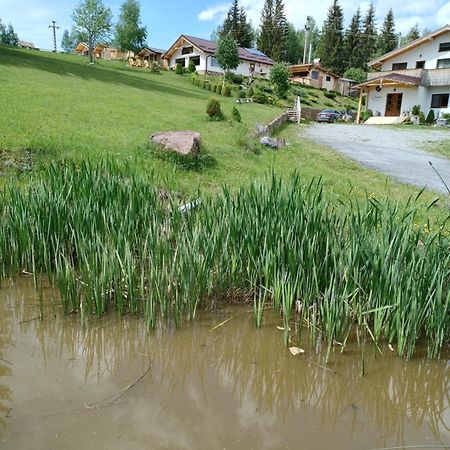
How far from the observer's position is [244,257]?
4039 mm

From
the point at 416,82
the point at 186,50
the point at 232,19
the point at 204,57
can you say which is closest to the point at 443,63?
the point at 416,82

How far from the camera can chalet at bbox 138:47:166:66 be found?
54938mm

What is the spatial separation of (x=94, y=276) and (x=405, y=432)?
233cm

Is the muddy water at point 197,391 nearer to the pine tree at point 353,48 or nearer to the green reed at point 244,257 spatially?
the green reed at point 244,257

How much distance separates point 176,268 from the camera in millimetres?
3617

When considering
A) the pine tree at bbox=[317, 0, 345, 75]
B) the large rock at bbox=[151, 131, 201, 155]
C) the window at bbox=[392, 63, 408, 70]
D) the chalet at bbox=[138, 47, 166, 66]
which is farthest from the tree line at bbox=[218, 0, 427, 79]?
the large rock at bbox=[151, 131, 201, 155]

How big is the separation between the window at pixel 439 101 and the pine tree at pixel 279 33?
30.9m

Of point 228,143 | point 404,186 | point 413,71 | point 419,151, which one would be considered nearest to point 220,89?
point 413,71

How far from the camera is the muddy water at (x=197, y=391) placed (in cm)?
247

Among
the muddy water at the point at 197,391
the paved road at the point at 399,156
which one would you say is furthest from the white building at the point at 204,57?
the muddy water at the point at 197,391

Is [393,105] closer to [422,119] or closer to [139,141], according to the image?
[422,119]

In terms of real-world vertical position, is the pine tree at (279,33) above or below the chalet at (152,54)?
above

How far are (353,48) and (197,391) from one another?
6781cm

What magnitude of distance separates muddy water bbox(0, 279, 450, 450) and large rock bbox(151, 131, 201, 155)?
19.0 ft
